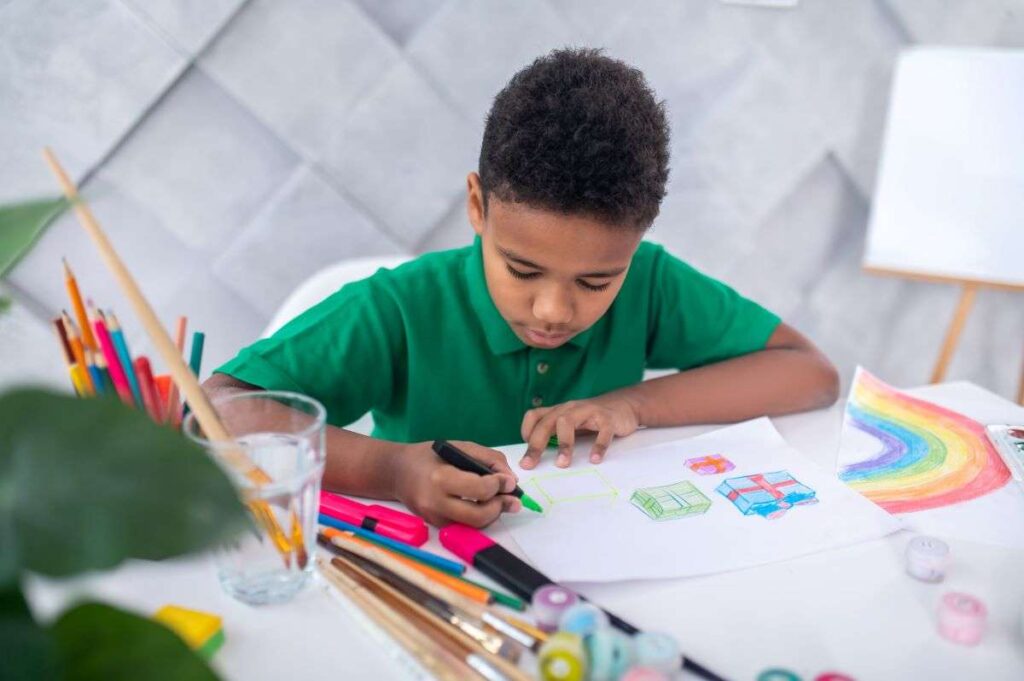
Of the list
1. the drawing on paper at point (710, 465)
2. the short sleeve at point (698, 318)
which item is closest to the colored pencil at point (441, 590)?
the drawing on paper at point (710, 465)

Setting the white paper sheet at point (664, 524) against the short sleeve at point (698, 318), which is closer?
the white paper sheet at point (664, 524)

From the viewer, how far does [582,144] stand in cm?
62

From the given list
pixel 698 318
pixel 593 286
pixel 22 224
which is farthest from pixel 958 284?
pixel 22 224

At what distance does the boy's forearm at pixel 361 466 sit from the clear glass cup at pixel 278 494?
104mm

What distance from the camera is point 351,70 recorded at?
1151 millimetres

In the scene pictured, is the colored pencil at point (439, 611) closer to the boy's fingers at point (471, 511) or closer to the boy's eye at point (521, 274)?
the boy's fingers at point (471, 511)

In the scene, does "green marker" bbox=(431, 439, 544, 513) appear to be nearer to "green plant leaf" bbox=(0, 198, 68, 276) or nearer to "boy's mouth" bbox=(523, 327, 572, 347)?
"boy's mouth" bbox=(523, 327, 572, 347)

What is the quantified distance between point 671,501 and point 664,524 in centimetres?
3

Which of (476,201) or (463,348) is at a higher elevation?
(476,201)

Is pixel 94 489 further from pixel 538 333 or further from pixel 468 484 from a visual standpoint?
pixel 538 333

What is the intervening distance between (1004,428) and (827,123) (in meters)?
0.85

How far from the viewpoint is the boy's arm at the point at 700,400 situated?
0.62 m

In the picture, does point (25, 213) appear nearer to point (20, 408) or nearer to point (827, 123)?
point (20, 408)

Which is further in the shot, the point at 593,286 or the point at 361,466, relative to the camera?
the point at 593,286
